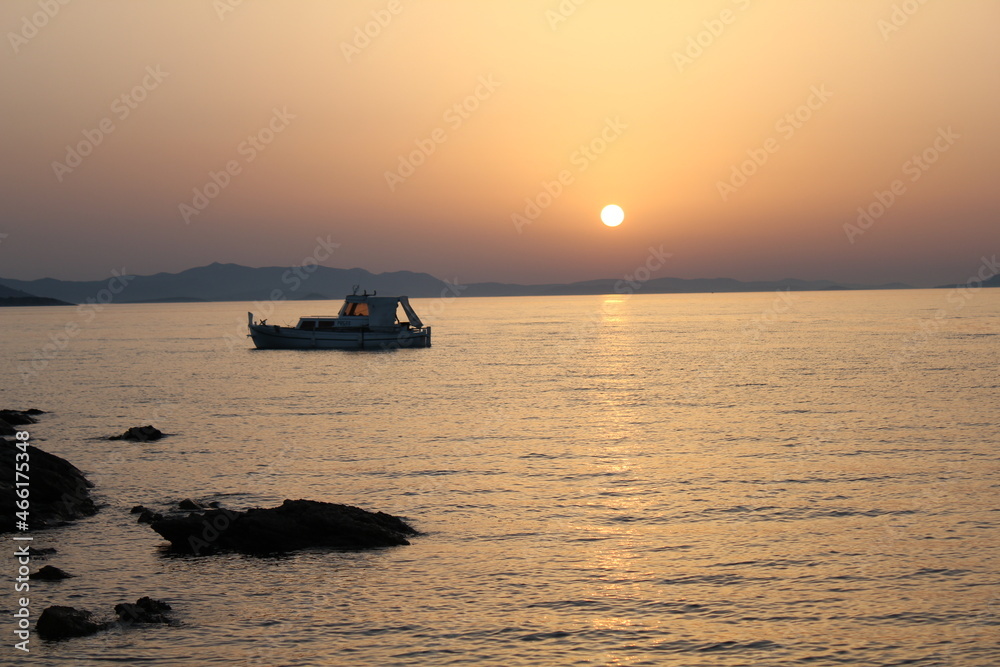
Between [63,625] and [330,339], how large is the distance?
75.5m

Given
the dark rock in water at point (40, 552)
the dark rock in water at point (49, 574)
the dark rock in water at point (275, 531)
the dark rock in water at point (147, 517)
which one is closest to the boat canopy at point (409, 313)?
the dark rock in water at point (147, 517)

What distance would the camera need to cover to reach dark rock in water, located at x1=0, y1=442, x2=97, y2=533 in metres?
21.0

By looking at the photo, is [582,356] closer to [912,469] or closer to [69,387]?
[69,387]

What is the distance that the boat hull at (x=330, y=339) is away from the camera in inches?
3457

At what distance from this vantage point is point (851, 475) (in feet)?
84.8

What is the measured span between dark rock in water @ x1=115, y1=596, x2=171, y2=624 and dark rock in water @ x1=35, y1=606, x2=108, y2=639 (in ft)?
1.21

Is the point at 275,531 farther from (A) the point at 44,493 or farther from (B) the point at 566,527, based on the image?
(A) the point at 44,493

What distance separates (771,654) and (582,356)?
72.6 meters

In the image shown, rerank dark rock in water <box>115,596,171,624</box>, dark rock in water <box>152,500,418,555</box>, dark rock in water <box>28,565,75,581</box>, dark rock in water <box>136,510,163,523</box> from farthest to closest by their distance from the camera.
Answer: dark rock in water <box>136,510,163,523</box>, dark rock in water <box>152,500,418,555</box>, dark rock in water <box>28,565,75,581</box>, dark rock in water <box>115,596,171,624</box>

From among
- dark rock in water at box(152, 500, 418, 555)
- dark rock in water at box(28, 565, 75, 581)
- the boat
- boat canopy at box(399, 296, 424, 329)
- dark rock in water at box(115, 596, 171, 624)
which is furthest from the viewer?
boat canopy at box(399, 296, 424, 329)

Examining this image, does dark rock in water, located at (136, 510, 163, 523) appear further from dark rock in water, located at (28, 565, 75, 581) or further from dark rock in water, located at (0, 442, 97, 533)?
dark rock in water, located at (28, 565, 75, 581)

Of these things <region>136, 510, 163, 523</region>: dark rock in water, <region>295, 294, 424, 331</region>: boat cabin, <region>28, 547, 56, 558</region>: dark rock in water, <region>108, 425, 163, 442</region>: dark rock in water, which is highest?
<region>295, 294, 424, 331</region>: boat cabin

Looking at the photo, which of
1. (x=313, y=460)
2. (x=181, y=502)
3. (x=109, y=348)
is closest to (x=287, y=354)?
(x=109, y=348)

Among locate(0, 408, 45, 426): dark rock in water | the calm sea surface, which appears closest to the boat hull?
the calm sea surface
